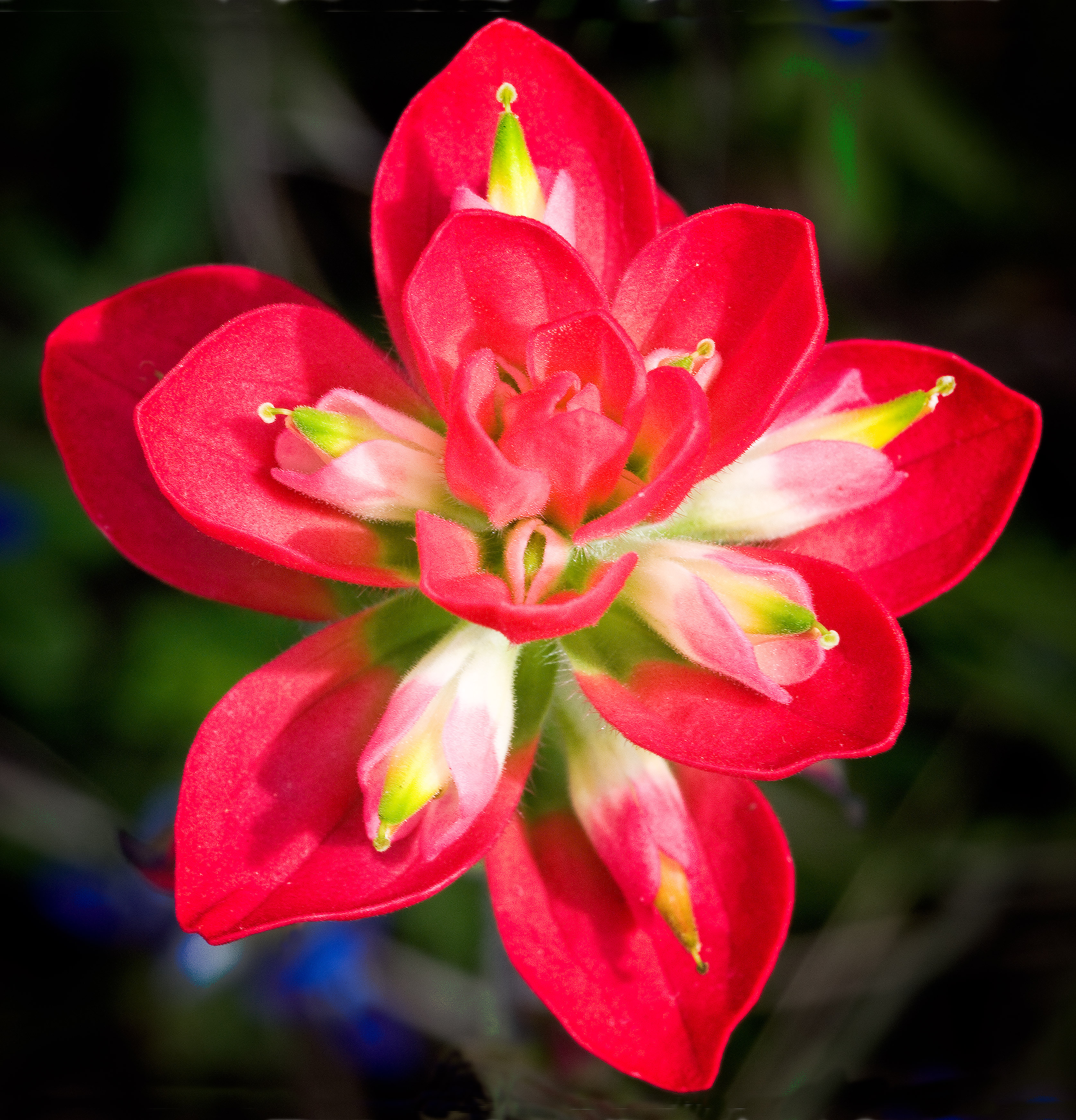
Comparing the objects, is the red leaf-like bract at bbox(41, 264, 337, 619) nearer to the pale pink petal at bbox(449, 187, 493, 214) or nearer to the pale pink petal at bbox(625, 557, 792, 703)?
the pale pink petal at bbox(449, 187, 493, 214)

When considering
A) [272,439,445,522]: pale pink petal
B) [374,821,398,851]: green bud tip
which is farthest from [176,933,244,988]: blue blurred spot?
[272,439,445,522]: pale pink petal

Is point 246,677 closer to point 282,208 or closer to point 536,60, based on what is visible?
point 536,60

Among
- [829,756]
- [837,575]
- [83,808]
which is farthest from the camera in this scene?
[83,808]

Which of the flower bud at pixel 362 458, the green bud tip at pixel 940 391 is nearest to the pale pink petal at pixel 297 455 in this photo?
the flower bud at pixel 362 458

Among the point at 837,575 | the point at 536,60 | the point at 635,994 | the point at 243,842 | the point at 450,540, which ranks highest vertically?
the point at 536,60

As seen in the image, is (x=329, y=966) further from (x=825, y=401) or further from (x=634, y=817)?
(x=825, y=401)

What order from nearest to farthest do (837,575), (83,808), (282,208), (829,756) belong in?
(829,756) < (837,575) < (83,808) < (282,208)

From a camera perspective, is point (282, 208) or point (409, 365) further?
point (282, 208)

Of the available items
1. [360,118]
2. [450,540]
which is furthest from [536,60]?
[360,118]
